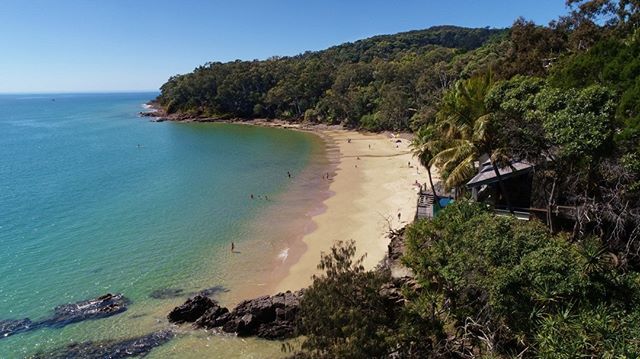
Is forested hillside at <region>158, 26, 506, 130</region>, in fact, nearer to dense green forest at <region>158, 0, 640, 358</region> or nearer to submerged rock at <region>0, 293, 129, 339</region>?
dense green forest at <region>158, 0, 640, 358</region>

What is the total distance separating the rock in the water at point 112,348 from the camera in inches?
727

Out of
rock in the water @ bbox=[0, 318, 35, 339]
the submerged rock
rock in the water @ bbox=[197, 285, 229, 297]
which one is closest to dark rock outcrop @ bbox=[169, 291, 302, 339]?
rock in the water @ bbox=[197, 285, 229, 297]

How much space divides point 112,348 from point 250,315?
5998mm

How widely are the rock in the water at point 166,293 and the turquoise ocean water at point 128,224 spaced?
1.43ft

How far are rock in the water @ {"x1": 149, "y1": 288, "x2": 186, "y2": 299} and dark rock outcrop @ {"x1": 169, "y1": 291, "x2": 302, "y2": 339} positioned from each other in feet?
8.05

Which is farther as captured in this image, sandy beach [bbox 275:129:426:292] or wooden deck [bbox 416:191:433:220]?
sandy beach [bbox 275:129:426:292]

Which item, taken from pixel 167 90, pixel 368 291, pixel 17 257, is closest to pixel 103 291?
pixel 17 257

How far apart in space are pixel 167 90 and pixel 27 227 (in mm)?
101722

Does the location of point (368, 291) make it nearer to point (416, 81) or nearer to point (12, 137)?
point (416, 81)

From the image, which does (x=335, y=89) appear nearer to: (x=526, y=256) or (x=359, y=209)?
(x=359, y=209)

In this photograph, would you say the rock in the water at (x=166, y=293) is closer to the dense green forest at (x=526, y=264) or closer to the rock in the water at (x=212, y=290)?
the rock in the water at (x=212, y=290)

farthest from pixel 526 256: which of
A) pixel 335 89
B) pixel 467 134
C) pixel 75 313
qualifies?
pixel 335 89

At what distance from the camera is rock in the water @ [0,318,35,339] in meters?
20.4

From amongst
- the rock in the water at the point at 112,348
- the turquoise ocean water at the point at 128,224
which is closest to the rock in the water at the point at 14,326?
the turquoise ocean water at the point at 128,224
